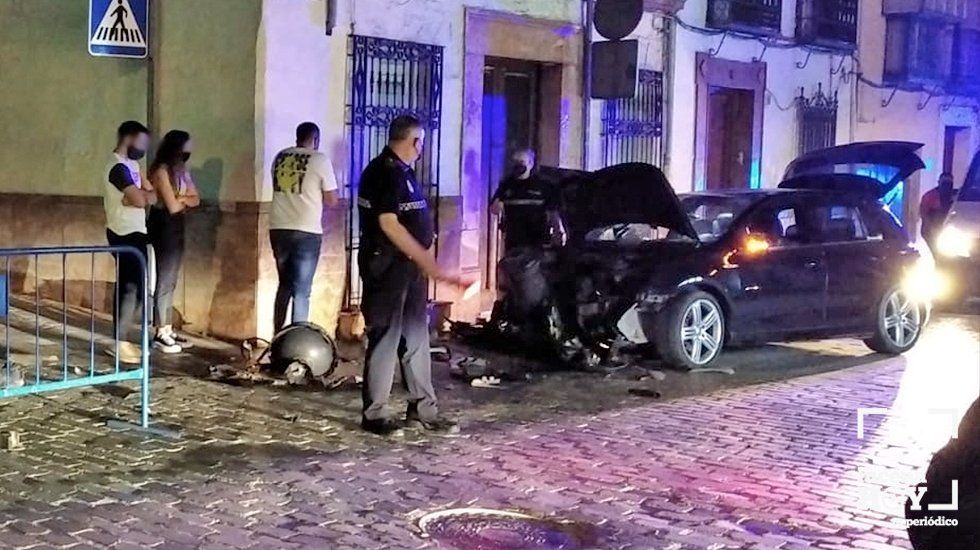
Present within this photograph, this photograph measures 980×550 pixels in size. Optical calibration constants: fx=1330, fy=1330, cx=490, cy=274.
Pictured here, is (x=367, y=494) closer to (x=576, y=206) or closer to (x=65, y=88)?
(x=576, y=206)

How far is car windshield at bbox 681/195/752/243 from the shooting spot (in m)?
11.1

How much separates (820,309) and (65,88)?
22.9 ft

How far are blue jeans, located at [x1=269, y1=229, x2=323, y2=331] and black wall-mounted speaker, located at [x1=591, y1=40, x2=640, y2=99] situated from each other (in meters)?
4.41

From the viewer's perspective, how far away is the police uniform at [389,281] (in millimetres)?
7758

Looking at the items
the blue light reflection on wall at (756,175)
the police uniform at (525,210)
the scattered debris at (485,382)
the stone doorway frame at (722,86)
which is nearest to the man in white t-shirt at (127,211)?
the scattered debris at (485,382)

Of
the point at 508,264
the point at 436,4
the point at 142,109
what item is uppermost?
the point at 436,4

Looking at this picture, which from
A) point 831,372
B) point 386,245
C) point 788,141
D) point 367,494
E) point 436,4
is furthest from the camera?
point 788,141

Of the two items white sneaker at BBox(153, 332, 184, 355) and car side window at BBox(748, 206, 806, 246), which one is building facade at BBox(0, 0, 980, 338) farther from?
car side window at BBox(748, 206, 806, 246)

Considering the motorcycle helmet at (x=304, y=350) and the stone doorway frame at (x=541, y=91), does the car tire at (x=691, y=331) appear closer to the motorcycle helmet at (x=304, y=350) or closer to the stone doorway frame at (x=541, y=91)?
the motorcycle helmet at (x=304, y=350)

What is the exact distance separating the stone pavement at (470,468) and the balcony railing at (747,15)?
7.47 metres

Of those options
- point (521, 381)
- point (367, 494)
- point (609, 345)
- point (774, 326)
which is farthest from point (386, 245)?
point (774, 326)

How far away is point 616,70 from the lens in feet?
44.8

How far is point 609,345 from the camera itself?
10406 millimetres

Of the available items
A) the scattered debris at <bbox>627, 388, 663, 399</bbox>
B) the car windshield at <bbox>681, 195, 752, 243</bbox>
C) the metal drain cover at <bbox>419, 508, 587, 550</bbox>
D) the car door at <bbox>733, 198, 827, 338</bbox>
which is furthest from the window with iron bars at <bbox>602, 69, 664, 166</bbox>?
the metal drain cover at <bbox>419, 508, 587, 550</bbox>
